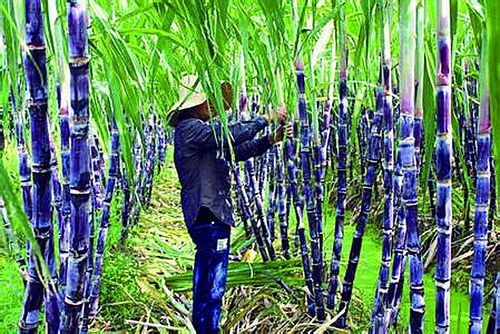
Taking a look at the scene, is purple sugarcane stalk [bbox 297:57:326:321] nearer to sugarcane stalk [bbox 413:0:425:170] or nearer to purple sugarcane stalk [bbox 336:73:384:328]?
purple sugarcane stalk [bbox 336:73:384:328]

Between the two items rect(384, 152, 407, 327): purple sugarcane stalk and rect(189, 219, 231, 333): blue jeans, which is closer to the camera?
rect(384, 152, 407, 327): purple sugarcane stalk

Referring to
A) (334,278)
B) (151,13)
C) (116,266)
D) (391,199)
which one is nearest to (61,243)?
(151,13)

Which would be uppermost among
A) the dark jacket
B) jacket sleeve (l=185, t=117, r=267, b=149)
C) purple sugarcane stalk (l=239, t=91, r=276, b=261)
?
jacket sleeve (l=185, t=117, r=267, b=149)

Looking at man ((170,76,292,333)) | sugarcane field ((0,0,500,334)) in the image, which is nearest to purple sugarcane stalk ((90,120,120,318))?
sugarcane field ((0,0,500,334))

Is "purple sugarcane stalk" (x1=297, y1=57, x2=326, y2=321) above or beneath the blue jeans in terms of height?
above

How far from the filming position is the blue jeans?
1.73 meters

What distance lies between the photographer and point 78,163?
589 millimetres

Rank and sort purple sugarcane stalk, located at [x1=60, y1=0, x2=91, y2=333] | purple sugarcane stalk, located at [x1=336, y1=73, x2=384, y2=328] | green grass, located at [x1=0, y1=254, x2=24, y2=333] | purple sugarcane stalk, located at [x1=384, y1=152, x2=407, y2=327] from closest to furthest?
purple sugarcane stalk, located at [x1=60, y1=0, x2=91, y2=333] → purple sugarcane stalk, located at [x1=384, y1=152, x2=407, y2=327] → purple sugarcane stalk, located at [x1=336, y1=73, x2=384, y2=328] → green grass, located at [x1=0, y1=254, x2=24, y2=333]

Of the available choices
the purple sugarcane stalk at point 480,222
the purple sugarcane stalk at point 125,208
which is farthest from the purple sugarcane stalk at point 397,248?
the purple sugarcane stalk at point 125,208

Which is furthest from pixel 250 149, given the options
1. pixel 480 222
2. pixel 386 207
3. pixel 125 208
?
pixel 125 208

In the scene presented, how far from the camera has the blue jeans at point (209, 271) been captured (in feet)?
5.66

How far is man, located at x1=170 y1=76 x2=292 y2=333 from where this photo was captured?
1697 millimetres

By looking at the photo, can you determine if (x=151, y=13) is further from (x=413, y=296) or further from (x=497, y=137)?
(x=497, y=137)

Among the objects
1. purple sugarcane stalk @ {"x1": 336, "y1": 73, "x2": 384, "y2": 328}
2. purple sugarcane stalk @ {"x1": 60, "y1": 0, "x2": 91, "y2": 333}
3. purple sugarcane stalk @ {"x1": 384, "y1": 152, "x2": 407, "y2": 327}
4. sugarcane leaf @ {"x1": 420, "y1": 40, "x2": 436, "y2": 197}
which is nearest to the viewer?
purple sugarcane stalk @ {"x1": 60, "y1": 0, "x2": 91, "y2": 333}
